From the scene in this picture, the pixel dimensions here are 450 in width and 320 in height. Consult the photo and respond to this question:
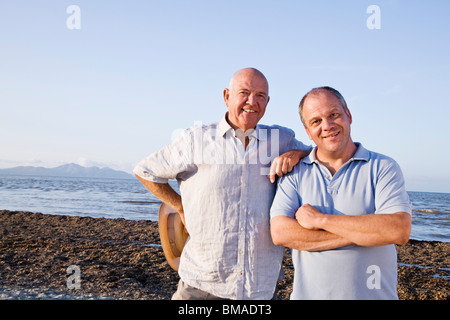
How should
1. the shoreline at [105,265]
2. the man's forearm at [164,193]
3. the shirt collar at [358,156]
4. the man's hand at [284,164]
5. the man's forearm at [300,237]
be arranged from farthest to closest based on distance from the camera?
1. the shoreline at [105,265]
2. the man's forearm at [164,193]
3. the man's hand at [284,164]
4. the shirt collar at [358,156]
5. the man's forearm at [300,237]

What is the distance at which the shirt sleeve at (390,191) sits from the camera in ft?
7.89

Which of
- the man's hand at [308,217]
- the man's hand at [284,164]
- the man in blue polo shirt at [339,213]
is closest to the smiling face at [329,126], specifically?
the man in blue polo shirt at [339,213]

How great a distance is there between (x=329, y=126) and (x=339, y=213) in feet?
1.93

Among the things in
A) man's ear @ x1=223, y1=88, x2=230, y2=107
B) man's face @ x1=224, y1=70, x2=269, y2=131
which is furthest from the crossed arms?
man's ear @ x1=223, y1=88, x2=230, y2=107

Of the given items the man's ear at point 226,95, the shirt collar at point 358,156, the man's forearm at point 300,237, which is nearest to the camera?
the man's forearm at point 300,237

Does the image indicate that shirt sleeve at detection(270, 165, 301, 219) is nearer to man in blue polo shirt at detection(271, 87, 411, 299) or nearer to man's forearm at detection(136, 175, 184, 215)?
man in blue polo shirt at detection(271, 87, 411, 299)

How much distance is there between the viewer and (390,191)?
2441mm

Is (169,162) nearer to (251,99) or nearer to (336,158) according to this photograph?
(251,99)

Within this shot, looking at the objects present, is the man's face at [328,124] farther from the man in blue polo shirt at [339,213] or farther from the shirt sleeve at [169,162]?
the shirt sleeve at [169,162]

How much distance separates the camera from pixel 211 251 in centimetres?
287

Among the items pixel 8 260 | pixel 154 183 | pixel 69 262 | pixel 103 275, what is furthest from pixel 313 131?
pixel 8 260

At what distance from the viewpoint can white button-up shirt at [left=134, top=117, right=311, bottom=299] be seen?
2797 millimetres

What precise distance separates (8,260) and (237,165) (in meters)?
6.65

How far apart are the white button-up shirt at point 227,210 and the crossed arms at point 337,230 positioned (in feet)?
0.98
